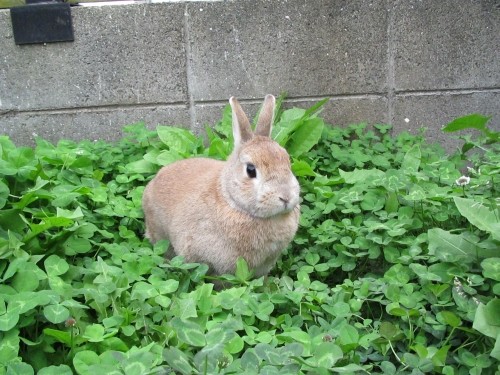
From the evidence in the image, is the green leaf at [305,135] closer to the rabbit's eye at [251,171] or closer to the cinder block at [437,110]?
the cinder block at [437,110]

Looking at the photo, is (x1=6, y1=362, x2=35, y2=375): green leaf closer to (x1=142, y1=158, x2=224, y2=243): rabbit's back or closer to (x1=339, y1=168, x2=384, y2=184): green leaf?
(x1=142, y1=158, x2=224, y2=243): rabbit's back

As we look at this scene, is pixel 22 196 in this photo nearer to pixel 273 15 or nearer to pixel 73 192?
pixel 73 192

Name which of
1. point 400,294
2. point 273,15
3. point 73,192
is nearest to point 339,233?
point 400,294

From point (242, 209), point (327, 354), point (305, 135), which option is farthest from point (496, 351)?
point (305, 135)

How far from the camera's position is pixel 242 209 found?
2.87 meters

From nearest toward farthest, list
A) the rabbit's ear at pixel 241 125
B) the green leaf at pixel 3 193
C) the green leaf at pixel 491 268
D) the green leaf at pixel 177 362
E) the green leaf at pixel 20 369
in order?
the green leaf at pixel 177 362 < the green leaf at pixel 20 369 < the green leaf at pixel 491 268 < the green leaf at pixel 3 193 < the rabbit's ear at pixel 241 125

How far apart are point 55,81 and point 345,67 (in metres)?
2.12

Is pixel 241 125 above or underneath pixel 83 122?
above

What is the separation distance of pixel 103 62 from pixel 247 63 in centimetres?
104

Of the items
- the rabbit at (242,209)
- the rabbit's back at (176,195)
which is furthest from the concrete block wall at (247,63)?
the rabbit at (242,209)

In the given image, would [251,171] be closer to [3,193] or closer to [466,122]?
[3,193]

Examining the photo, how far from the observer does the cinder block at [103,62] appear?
13.9 ft

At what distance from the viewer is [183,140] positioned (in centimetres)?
407

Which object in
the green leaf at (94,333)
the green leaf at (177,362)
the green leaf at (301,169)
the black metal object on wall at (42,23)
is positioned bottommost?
the green leaf at (94,333)
